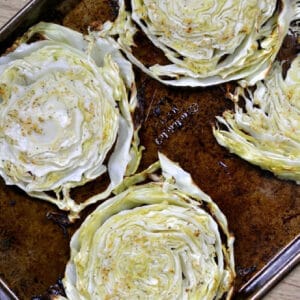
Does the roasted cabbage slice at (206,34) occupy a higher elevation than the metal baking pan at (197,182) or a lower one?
higher

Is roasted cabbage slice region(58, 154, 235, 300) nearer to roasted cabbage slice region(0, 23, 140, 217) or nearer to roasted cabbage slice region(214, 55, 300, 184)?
roasted cabbage slice region(0, 23, 140, 217)

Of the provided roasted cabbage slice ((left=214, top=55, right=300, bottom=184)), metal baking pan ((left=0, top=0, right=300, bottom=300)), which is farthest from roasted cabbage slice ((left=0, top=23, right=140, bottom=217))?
roasted cabbage slice ((left=214, top=55, right=300, bottom=184))

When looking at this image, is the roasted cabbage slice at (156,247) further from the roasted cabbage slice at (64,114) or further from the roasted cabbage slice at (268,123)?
the roasted cabbage slice at (268,123)

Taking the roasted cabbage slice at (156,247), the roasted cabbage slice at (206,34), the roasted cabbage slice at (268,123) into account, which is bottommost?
the roasted cabbage slice at (156,247)

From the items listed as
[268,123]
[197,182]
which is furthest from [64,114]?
[268,123]

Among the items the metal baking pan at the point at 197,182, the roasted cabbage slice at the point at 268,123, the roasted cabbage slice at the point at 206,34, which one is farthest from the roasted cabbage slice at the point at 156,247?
the roasted cabbage slice at the point at 206,34

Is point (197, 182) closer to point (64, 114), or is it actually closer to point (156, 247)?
point (156, 247)
